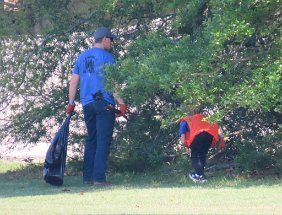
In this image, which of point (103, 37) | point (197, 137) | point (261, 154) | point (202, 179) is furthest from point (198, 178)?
point (103, 37)

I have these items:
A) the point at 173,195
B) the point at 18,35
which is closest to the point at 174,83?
the point at 173,195

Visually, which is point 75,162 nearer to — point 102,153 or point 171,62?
point 102,153

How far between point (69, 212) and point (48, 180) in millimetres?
2728

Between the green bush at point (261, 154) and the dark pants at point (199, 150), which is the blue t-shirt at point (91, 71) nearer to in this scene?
the dark pants at point (199, 150)

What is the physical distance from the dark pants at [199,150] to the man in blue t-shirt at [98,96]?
1037mm

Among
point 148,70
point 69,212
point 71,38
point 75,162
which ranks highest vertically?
point 71,38

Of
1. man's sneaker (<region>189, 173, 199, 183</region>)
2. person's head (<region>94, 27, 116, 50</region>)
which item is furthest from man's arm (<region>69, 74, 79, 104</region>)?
man's sneaker (<region>189, 173, 199, 183</region>)

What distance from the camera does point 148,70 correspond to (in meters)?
10.3

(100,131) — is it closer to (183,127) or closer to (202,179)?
(183,127)

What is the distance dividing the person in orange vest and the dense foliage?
20cm

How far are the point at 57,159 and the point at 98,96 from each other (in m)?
1.02

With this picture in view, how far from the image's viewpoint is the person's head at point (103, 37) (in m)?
11.4

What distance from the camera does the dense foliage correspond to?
10.3 meters

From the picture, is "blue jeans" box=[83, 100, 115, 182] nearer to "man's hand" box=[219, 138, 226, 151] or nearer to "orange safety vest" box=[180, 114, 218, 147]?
"orange safety vest" box=[180, 114, 218, 147]
